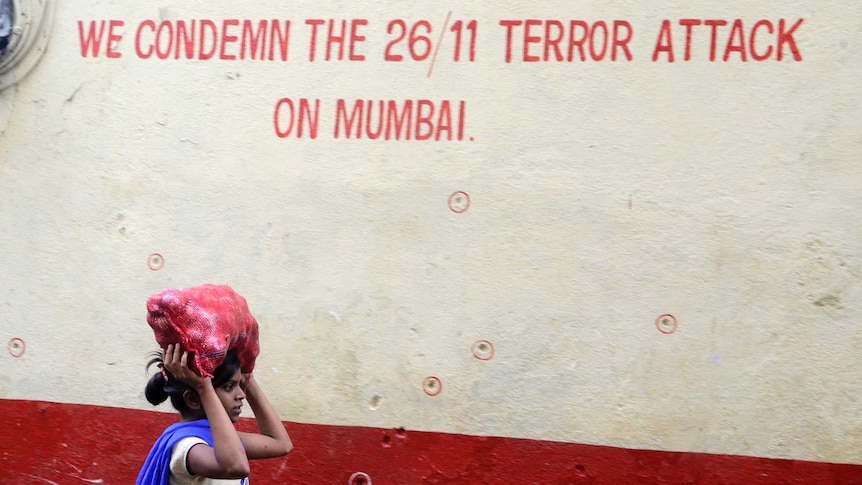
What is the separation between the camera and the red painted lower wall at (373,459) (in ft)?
13.5

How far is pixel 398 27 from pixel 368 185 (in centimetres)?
71

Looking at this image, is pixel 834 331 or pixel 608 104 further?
pixel 608 104

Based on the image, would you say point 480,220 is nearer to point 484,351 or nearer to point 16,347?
point 484,351

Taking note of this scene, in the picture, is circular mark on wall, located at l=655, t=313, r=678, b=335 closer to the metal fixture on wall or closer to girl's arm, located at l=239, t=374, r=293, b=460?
girl's arm, located at l=239, t=374, r=293, b=460

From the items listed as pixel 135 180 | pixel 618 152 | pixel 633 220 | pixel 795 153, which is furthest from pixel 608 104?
pixel 135 180

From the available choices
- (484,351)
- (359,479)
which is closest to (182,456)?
(359,479)

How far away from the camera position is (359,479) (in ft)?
14.4

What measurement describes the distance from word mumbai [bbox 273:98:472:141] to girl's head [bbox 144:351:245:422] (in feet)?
6.16

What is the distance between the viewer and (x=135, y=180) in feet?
15.7

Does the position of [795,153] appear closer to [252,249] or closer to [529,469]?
[529,469]

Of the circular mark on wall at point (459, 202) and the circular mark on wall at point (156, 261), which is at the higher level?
the circular mark on wall at point (459, 202)

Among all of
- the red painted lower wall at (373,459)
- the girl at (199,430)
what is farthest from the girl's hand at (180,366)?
the red painted lower wall at (373,459)

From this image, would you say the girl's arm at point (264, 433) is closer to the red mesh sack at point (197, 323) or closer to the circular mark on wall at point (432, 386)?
the red mesh sack at point (197, 323)

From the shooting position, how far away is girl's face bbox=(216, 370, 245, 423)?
2846 millimetres
